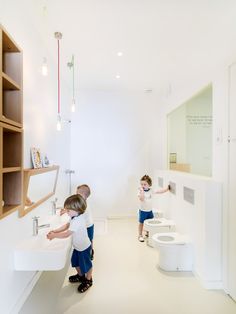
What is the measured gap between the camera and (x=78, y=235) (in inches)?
89.0

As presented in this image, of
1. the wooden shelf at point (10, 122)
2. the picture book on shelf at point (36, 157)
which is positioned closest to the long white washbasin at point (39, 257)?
the picture book on shelf at point (36, 157)

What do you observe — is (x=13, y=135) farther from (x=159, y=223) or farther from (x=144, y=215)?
(x=144, y=215)

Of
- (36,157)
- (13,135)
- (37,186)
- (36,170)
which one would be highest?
(13,135)

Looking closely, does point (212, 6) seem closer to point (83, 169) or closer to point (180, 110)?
point (180, 110)

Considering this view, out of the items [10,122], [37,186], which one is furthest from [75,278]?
[10,122]

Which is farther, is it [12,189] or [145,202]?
[145,202]

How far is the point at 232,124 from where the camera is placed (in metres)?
2.22

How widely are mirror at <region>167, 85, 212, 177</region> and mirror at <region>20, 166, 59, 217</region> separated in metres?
2.44

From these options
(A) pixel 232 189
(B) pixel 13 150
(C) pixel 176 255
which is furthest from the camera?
(C) pixel 176 255

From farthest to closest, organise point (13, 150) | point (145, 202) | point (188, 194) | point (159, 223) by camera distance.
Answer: point (145, 202)
point (159, 223)
point (188, 194)
point (13, 150)

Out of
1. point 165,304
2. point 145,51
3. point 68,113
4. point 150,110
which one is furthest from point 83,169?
point 165,304

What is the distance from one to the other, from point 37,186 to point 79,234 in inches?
29.0

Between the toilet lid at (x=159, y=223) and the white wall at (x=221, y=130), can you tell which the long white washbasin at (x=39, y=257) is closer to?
the white wall at (x=221, y=130)

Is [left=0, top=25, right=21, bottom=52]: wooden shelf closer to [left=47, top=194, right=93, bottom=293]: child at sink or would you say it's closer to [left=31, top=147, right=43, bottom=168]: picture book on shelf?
[left=31, top=147, right=43, bottom=168]: picture book on shelf
